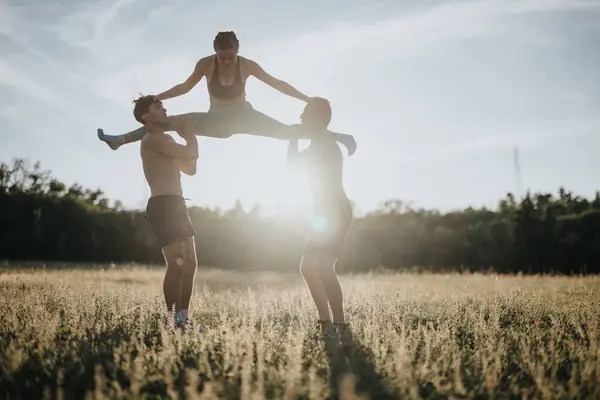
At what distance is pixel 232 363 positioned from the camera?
382 centimetres

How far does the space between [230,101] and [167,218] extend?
64.7 inches

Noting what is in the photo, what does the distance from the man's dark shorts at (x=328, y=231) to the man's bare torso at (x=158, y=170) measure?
62.8 inches

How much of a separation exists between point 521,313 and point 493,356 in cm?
315

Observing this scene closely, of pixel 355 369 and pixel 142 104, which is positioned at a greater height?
pixel 142 104

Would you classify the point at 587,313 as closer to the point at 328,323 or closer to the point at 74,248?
the point at 328,323

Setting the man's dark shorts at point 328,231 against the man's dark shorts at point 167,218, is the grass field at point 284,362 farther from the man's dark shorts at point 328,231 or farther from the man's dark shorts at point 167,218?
the man's dark shorts at point 167,218

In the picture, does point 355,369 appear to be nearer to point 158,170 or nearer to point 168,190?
point 168,190

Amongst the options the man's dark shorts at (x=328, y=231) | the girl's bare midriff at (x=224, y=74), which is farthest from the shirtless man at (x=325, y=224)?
the girl's bare midriff at (x=224, y=74)

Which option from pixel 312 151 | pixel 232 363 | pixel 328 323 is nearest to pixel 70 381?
pixel 232 363

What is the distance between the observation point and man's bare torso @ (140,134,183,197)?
5.96 metres

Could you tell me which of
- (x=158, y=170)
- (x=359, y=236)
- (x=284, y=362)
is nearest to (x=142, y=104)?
(x=158, y=170)

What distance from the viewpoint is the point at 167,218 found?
592 centimetres

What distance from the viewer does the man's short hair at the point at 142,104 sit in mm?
5953

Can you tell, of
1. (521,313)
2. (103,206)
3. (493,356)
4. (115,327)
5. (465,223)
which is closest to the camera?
(493,356)
